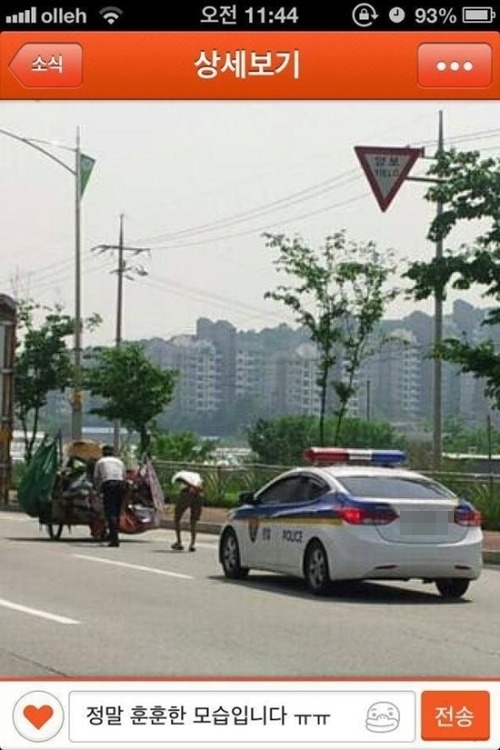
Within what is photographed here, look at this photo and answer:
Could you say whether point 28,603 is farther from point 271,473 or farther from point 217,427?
point 271,473

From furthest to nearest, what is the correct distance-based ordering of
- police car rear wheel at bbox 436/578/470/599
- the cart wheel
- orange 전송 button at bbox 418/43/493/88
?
the cart wheel → police car rear wheel at bbox 436/578/470/599 → orange 전송 button at bbox 418/43/493/88

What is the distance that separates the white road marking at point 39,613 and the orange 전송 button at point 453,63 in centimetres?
761

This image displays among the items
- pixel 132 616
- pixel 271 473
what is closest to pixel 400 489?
pixel 132 616

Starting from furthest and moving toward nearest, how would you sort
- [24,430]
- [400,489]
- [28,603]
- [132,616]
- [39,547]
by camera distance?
[24,430]
[39,547]
[400,489]
[28,603]
[132,616]

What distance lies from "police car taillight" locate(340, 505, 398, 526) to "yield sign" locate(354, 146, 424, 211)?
673 centimetres

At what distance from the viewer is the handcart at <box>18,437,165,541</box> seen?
70.7 feet

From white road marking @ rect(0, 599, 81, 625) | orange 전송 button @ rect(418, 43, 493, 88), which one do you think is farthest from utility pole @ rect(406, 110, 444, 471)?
orange 전송 button @ rect(418, 43, 493, 88)

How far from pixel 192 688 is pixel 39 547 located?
16.4 metres

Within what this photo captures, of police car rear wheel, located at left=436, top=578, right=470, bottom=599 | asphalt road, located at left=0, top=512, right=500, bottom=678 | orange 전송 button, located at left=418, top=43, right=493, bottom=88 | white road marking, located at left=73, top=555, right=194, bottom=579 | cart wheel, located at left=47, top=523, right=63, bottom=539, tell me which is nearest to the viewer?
orange 전송 button, located at left=418, top=43, right=493, bottom=88

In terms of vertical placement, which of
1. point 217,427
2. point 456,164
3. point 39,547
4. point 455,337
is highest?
point 456,164

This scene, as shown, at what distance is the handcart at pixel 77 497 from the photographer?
2156 cm

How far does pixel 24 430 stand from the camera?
4697cm

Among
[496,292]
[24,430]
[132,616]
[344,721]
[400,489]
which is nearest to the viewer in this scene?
[344,721]
